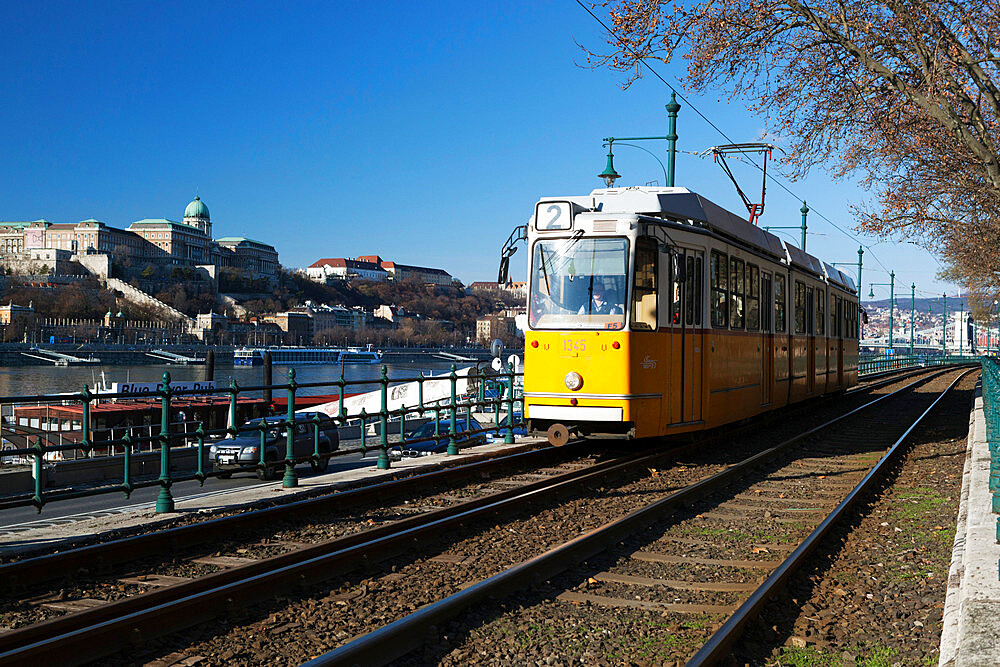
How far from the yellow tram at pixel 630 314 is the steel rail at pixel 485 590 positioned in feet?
7.22

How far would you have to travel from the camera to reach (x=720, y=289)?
13.0 meters

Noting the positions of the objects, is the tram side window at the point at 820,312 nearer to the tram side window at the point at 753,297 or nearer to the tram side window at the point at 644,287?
the tram side window at the point at 753,297

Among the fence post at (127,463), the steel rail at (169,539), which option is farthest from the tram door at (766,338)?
the fence post at (127,463)

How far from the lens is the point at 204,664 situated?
15.6ft

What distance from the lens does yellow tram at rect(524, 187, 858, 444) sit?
11.4 meters

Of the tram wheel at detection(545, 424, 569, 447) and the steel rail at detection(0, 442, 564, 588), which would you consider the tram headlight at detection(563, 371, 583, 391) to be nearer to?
the tram wheel at detection(545, 424, 569, 447)

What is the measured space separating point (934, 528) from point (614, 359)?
13.3ft

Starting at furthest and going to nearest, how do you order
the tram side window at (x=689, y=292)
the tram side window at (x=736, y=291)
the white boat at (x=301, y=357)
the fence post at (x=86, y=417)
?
the white boat at (x=301, y=357) → the tram side window at (x=736, y=291) → the tram side window at (x=689, y=292) → the fence post at (x=86, y=417)

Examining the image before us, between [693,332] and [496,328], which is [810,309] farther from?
[496,328]

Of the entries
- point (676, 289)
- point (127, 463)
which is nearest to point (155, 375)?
point (676, 289)

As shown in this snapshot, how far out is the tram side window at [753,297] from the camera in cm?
1434

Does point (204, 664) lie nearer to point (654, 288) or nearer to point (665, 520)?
point (665, 520)

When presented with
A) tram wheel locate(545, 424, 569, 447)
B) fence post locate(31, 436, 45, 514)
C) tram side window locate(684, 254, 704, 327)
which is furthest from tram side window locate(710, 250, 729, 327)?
fence post locate(31, 436, 45, 514)

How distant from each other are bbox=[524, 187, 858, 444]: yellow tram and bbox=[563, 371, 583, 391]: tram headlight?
0.05 feet
